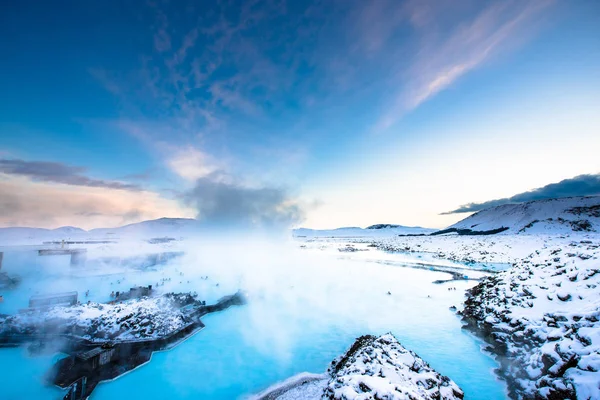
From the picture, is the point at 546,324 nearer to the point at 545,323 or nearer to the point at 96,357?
the point at 545,323

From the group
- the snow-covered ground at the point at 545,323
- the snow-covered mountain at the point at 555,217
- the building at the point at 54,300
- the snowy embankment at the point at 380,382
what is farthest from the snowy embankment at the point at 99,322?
the snow-covered mountain at the point at 555,217

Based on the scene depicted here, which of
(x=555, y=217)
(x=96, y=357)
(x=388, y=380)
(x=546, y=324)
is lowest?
(x=546, y=324)

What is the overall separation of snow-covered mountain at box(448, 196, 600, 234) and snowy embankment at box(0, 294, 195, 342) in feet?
281

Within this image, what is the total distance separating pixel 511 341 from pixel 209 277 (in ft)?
108

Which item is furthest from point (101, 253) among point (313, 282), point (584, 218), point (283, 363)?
point (584, 218)

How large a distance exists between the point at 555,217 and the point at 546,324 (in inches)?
3875

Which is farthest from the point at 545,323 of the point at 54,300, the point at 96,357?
the point at 54,300

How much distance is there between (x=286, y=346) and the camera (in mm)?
15406

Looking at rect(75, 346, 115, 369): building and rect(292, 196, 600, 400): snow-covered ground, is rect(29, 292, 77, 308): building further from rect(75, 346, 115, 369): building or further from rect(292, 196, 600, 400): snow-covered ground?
rect(292, 196, 600, 400): snow-covered ground

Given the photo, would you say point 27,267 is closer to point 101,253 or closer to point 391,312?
point 101,253

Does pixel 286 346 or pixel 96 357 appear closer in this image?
pixel 96 357

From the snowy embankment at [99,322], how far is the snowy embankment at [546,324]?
18.4 metres

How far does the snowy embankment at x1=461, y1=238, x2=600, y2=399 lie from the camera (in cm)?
834

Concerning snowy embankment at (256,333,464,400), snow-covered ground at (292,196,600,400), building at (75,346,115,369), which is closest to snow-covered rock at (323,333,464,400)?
snowy embankment at (256,333,464,400)
